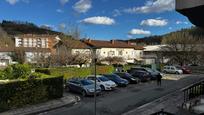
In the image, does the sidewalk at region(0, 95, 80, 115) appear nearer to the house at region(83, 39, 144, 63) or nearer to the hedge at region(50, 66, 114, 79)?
the hedge at region(50, 66, 114, 79)

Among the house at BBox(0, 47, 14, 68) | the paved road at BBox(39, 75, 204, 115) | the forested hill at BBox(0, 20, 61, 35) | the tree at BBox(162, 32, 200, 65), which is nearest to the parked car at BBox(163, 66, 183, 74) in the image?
the tree at BBox(162, 32, 200, 65)

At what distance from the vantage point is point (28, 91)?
2083 cm

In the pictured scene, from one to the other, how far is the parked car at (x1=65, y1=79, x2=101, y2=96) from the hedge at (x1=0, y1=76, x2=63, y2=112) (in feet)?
8.81

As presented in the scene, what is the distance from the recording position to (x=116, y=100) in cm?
2372

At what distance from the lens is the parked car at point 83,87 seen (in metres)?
25.7

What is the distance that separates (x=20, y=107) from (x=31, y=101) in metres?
1.17

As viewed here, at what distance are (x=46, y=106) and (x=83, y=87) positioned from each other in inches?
233

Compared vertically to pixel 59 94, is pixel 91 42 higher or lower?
higher

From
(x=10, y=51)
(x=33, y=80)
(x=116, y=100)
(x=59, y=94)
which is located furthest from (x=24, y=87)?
(x=10, y=51)

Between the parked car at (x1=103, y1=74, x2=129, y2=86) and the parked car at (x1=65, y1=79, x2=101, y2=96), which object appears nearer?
the parked car at (x1=65, y1=79, x2=101, y2=96)

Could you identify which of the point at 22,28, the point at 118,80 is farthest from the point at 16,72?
the point at 22,28

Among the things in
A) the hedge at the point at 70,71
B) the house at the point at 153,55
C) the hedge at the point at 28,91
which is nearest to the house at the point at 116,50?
the house at the point at 153,55

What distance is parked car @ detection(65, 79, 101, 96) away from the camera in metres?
25.7

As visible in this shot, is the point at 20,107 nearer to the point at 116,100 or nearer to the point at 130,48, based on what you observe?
the point at 116,100
